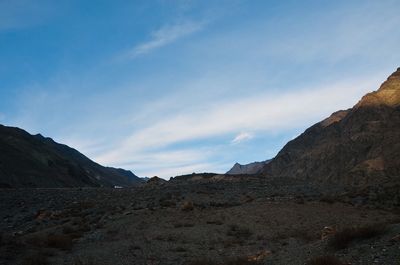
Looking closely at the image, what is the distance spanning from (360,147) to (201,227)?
Result: 7895 centimetres

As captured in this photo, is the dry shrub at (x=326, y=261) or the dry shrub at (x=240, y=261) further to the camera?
the dry shrub at (x=240, y=261)

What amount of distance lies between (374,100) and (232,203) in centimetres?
8802

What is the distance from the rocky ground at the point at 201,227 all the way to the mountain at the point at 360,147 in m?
45.8

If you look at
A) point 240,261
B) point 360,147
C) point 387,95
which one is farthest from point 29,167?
point 387,95

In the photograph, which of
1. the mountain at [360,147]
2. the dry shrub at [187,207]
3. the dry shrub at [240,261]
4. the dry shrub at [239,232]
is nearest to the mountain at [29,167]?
the mountain at [360,147]

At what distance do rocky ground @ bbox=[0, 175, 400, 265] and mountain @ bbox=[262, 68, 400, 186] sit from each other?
45.8 metres

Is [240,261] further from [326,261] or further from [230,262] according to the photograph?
[326,261]

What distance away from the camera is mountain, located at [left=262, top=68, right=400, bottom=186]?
82062 mm

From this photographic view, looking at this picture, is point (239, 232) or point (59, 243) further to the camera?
point (239, 232)

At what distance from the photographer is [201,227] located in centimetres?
2102

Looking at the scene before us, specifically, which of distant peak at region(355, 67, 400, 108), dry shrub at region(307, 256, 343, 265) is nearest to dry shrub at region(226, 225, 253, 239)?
dry shrub at region(307, 256, 343, 265)

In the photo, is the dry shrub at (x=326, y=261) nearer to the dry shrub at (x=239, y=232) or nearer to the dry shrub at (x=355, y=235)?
the dry shrub at (x=355, y=235)

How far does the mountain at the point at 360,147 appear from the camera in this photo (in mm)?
82062

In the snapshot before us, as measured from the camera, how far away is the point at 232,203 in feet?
90.1
